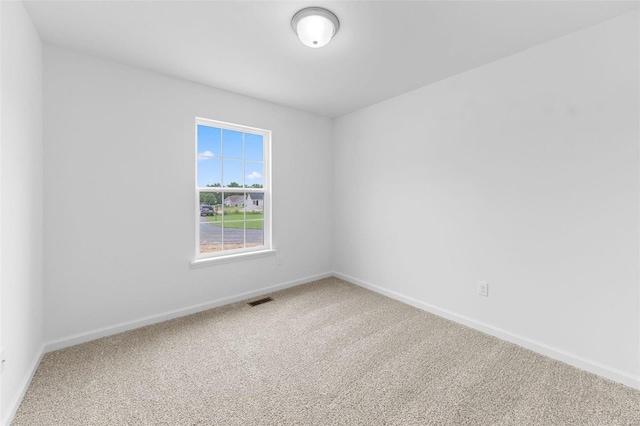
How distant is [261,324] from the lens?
2611mm

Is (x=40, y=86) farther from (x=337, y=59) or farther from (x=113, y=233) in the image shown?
(x=337, y=59)

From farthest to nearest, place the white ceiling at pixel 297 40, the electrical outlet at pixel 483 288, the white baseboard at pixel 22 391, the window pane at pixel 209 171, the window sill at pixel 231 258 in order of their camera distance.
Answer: the window pane at pixel 209 171 → the window sill at pixel 231 258 → the electrical outlet at pixel 483 288 → the white ceiling at pixel 297 40 → the white baseboard at pixel 22 391

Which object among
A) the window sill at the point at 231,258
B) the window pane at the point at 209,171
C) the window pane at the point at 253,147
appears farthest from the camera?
the window pane at the point at 253,147

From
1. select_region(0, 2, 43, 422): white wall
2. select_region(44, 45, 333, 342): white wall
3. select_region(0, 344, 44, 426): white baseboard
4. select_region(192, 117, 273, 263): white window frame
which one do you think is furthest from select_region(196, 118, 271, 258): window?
select_region(0, 344, 44, 426): white baseboard

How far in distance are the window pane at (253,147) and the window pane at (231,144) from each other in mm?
80

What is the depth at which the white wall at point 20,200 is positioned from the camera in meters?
1.45

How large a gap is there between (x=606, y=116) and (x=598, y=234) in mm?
811

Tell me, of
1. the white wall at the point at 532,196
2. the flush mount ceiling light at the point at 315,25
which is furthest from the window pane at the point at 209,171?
the white wall at the point at 532,196

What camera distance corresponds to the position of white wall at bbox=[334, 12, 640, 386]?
5.98 feet

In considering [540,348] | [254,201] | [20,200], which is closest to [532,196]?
[540,348]

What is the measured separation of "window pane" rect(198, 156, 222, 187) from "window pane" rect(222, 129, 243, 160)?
0.15 m

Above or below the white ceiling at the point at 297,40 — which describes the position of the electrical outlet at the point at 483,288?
below

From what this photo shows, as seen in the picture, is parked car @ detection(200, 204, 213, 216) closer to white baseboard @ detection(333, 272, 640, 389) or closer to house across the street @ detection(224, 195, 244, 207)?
house across the street @ detection(224, 195, 244, 207)

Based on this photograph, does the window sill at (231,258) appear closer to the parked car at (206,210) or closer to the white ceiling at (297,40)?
the parked car at (206,210)
